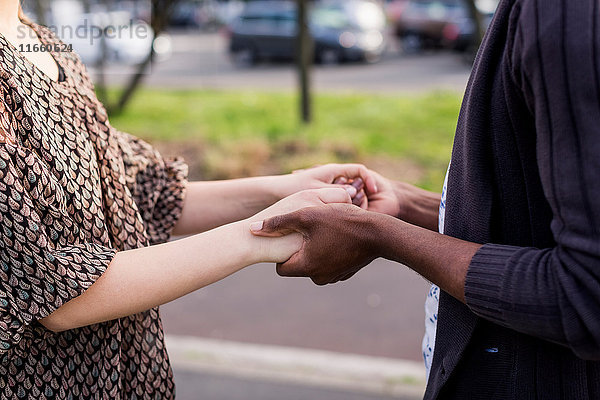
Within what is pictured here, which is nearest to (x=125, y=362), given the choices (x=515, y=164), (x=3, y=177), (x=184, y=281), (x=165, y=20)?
(x=184, y=281)

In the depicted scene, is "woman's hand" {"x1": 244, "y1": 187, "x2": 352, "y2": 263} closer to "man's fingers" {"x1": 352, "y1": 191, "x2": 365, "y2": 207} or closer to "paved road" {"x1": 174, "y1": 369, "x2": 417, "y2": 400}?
"man's fingers" {"x1": 352, "y1": 191, "x2": 365, "y2": 207}

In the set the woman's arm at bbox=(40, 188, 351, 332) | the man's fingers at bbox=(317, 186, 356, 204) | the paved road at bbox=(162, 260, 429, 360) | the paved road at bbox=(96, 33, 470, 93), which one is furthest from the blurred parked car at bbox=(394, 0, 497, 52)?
the woman's arm at bbox=(40, 188, 351, 332)

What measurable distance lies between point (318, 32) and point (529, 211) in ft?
59.0

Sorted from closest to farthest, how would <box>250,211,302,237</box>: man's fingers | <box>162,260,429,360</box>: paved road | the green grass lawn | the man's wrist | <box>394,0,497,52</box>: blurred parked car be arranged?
the man's wrist
<box>250,211,302,237</box>: man's fingers
<box>162,260,429,360</box>: paved road
the green grass lawn
<box>394,0,497,52</box>: blurred parked car

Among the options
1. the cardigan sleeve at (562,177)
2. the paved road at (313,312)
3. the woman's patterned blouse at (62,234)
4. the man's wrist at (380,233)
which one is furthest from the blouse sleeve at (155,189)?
the paved road at (313,312)

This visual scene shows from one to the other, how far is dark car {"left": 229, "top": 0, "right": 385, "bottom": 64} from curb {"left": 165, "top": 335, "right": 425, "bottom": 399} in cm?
1512

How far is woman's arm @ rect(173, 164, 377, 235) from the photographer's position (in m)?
1.99

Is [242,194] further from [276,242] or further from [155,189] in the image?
[276,242]

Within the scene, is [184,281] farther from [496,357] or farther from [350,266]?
[496,357]

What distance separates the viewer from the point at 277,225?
1.54m

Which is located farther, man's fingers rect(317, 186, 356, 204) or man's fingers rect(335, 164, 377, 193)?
man's fingers rect(335, 164, 377, 193)

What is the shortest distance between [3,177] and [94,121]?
395mm

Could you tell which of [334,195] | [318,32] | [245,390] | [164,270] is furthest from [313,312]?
[318,32]

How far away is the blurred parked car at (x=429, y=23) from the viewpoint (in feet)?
65.6
